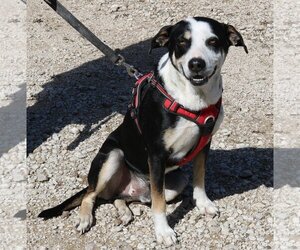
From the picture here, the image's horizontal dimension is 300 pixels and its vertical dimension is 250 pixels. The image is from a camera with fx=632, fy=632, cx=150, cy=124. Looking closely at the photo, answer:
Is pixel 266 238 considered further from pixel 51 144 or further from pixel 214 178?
pixel 51 144

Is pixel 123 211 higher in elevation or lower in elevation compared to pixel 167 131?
lower

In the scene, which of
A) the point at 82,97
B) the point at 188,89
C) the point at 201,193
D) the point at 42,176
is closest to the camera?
the point at 188,89

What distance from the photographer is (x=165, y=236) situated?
4.68 meters

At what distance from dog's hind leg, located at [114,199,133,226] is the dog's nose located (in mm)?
1476

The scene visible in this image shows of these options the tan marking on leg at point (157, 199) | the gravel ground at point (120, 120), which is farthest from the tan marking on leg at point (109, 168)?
the tan marking on leg at point (157, 199)

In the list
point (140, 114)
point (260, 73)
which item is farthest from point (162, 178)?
point (260, 73)

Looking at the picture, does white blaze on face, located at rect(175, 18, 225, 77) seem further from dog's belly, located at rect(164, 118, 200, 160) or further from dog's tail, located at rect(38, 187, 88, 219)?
dog's tail, located at rect(38, 187, 88, 219)

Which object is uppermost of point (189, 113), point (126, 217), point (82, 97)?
point (189, 113)

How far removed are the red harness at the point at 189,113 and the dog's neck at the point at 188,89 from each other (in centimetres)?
4

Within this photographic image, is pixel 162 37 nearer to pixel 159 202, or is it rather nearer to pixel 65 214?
pixel 159 202

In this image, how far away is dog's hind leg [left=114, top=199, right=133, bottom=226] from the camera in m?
4.91

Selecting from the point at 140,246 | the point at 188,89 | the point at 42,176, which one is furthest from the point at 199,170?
the point at 42,176

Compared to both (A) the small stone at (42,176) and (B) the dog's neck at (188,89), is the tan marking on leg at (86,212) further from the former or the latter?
(B) the dog's neck at (188,89)

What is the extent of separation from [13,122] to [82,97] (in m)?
0.87
